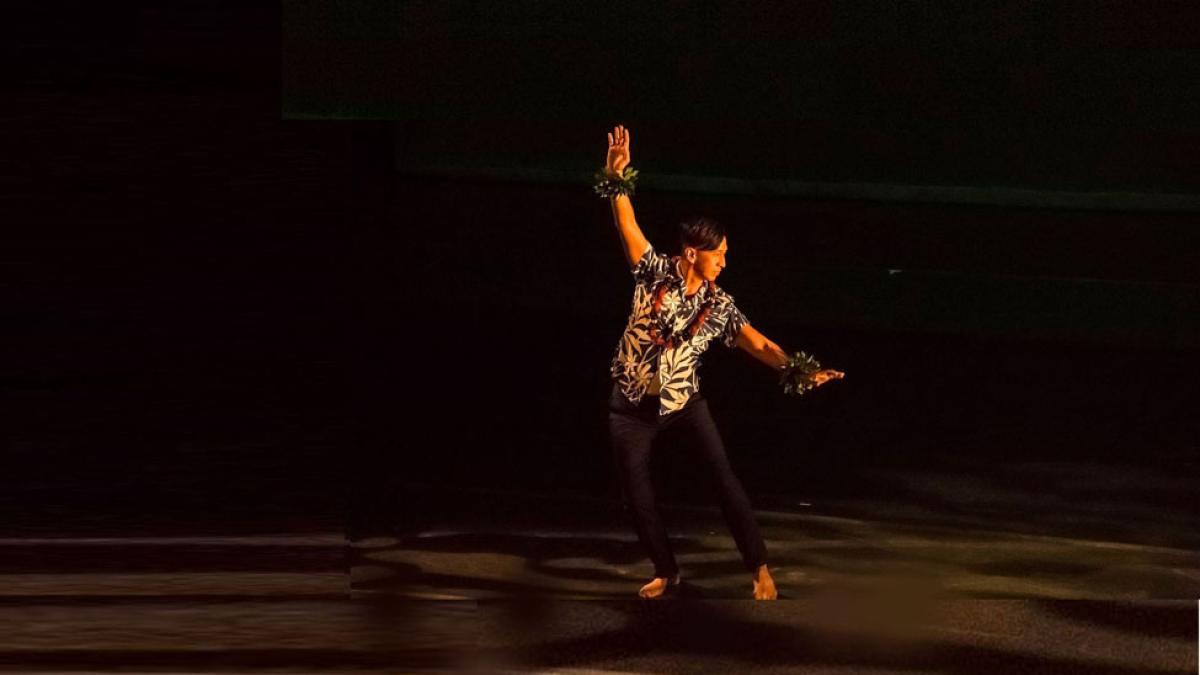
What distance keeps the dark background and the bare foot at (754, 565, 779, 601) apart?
215cm

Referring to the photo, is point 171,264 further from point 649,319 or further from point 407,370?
point 407,370

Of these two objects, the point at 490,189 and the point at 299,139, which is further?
the point at 490,189

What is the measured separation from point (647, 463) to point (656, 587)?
609mm

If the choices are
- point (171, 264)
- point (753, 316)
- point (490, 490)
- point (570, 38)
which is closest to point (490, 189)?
point (570, 38)

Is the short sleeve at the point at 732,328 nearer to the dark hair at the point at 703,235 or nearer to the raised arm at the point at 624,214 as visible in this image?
the dark hair at the point at 703,235

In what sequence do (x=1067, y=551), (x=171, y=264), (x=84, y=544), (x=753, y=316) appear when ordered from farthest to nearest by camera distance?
(x=753, y=316) < (x=1067, y=551) < (x=171, y=264) < (x=84, y=544)

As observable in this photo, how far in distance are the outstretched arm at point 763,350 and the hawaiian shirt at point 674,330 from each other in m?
0.04

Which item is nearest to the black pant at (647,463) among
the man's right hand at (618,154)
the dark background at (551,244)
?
the man's right hand at (618,154)

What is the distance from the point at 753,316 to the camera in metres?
20.1

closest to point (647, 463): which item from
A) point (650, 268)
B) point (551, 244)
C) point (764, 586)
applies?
point (764, 586)

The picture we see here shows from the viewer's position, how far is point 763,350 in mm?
9461

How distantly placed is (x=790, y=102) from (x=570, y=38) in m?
2.86

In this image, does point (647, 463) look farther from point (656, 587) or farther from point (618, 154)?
point (618, 154)

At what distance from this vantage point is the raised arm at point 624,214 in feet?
30.5
